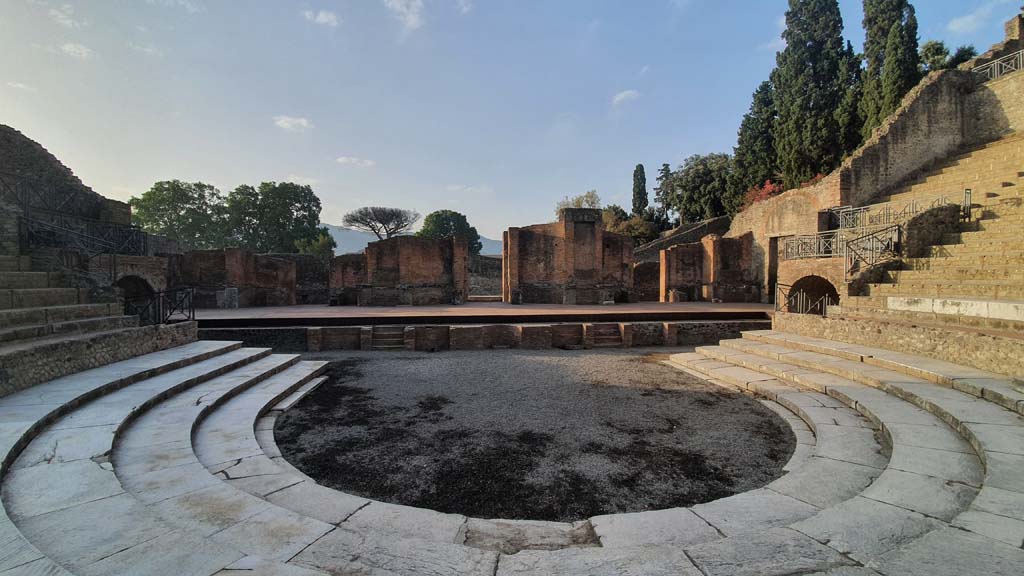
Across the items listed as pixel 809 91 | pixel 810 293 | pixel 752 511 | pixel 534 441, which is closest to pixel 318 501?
pixel 534 441

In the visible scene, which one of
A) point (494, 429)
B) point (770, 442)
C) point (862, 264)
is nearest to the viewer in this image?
A: point (770, 442)

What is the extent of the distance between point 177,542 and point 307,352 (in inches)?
349

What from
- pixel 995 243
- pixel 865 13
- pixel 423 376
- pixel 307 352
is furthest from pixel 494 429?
pixel 865 13

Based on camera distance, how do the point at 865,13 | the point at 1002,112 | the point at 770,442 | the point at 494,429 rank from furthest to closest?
the point at 865,13, the point at 1002,112, the point at 494,429, the point at 770,442

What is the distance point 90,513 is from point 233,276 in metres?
17.6

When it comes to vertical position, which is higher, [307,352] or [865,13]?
[865,13]

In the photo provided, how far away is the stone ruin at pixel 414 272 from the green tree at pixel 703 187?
2669cm

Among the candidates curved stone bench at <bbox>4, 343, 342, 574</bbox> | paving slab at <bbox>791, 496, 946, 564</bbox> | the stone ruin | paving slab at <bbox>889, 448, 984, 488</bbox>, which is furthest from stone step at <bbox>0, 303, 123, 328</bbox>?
paving slab at <bbox>889, 448, 984, 488</bbox>

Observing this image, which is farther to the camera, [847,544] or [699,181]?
A: [699,181]

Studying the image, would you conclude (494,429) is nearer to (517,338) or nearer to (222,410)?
(222,410)

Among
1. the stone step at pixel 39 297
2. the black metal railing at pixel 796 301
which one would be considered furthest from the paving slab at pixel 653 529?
the black metal railing at pixel 796 301

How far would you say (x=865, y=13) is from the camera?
26.1m

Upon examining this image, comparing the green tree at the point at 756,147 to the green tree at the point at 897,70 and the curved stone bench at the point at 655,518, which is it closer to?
the green tree at the point at 897,70

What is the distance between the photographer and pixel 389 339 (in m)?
10.8
